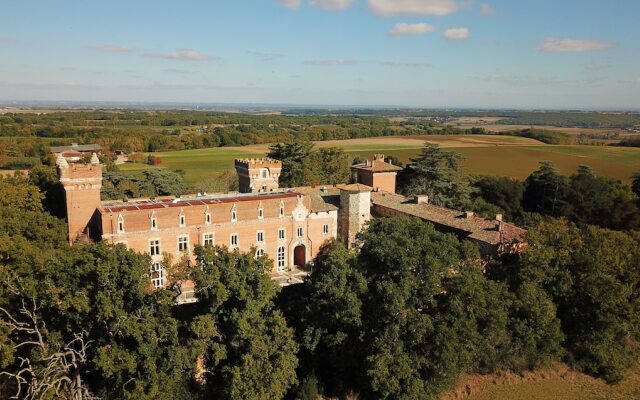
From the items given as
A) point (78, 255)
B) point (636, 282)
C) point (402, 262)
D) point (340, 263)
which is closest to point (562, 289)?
point (636, 282)

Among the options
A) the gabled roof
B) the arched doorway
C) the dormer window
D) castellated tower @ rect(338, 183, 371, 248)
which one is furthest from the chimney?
the dormer window

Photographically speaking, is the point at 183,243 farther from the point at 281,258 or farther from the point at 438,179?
the point at 438,179

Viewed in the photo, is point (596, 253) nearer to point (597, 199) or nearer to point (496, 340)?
point (496, 340)

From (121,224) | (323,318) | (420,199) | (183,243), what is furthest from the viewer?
(420,199)

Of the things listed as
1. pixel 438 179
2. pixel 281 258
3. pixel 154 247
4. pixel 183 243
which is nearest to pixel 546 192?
pixel 438 179

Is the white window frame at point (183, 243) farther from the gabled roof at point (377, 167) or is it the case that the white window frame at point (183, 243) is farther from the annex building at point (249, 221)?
the gabled roof at point (377, 167)

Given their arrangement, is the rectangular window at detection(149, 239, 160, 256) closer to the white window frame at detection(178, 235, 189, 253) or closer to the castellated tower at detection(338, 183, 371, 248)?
the white window frame at detection(178, 235, 189, 253)

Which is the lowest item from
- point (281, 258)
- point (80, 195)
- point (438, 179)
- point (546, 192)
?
point (281, 258)
